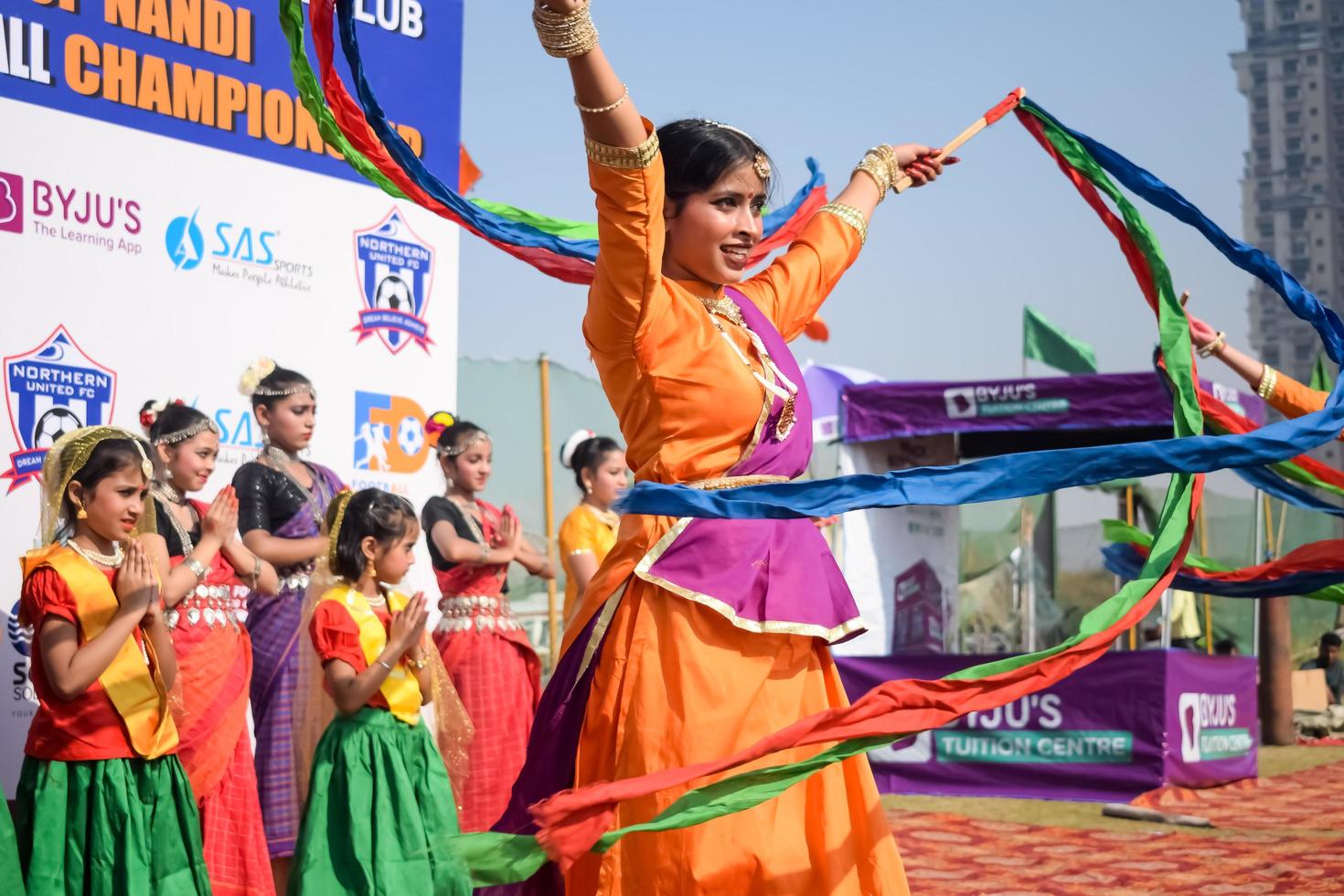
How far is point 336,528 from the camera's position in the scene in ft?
15.6

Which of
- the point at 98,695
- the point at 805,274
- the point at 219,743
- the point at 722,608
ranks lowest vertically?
the point at 219,743

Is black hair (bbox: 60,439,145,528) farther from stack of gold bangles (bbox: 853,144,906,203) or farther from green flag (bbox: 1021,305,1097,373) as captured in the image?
green flag (bbox: 1021,305,1097,373)

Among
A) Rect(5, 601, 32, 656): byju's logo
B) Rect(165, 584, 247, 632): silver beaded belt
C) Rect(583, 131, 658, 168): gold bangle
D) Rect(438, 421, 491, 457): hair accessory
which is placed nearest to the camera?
Rect(583, 131, 658, 168): gold bangle

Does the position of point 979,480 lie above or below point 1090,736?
above

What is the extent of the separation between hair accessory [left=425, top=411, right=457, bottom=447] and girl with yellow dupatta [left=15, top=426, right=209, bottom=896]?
6.98 ft

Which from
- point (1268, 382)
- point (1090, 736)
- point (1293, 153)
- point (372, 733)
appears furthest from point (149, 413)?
point (1293, 153)

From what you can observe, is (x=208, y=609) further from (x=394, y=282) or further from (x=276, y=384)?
(x=394, y=282)

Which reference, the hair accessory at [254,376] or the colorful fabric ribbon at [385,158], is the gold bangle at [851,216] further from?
the hair accessory at [254,376]

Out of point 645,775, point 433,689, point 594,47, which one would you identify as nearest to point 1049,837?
point 433,689

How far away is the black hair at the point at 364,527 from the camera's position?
4.68 m

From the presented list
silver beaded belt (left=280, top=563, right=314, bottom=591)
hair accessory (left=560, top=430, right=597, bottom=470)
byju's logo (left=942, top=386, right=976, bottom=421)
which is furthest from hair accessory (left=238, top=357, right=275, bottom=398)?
byju's logo (left=942, top=386, right=976, bottom=421)

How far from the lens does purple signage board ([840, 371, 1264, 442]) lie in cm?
972

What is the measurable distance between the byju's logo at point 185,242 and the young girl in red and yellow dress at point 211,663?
762mm

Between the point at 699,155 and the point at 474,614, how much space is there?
335cm
